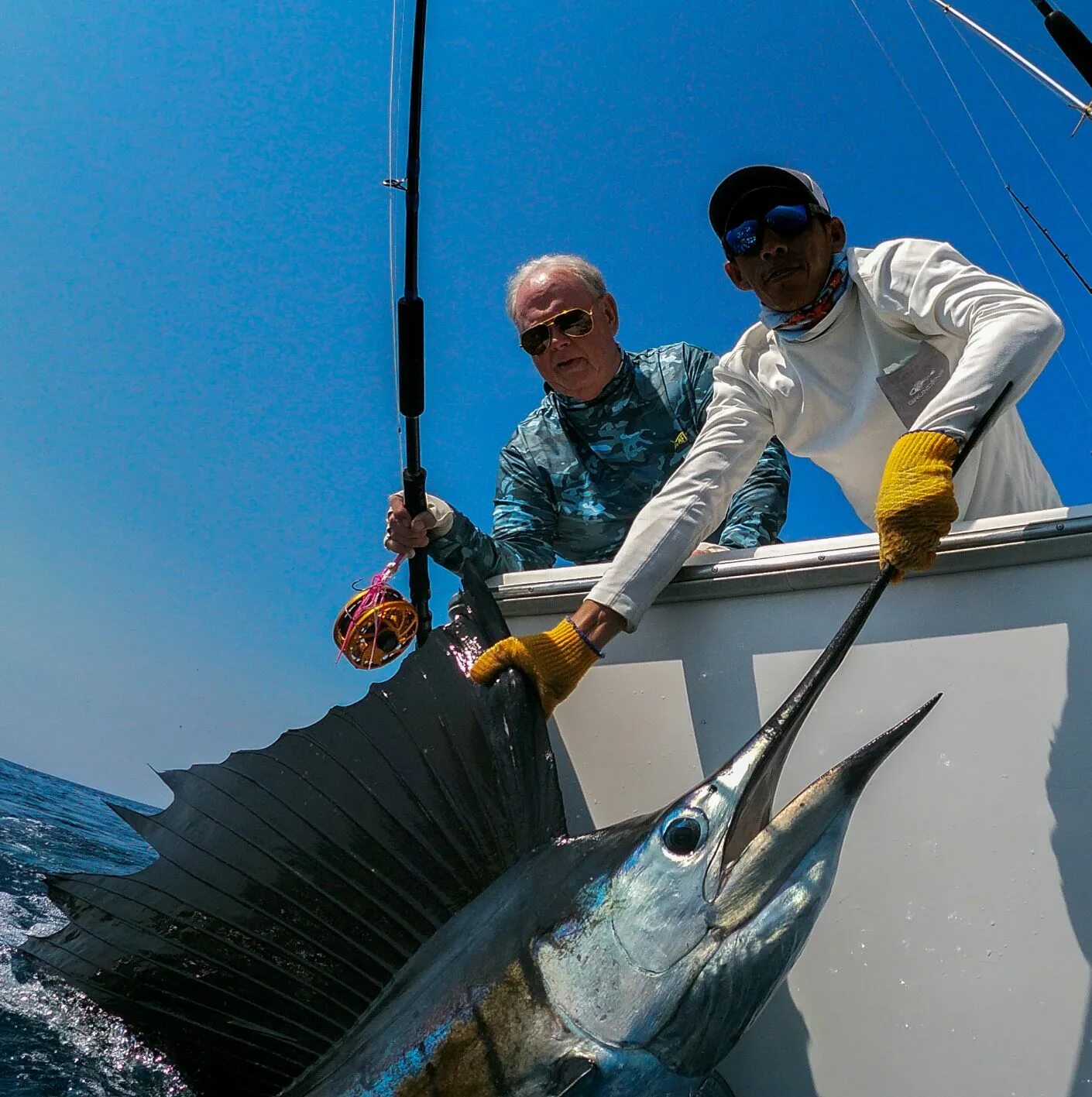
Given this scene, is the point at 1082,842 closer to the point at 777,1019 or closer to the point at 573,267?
the point at 777,1019

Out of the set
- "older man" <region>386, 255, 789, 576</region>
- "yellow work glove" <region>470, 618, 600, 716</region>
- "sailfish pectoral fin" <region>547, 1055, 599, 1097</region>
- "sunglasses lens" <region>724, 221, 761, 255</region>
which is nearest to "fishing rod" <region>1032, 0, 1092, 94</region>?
"older man" <region>386, 255, 789, 576</region>

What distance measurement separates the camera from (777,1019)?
1.33 m

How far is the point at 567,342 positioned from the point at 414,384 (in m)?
0.73

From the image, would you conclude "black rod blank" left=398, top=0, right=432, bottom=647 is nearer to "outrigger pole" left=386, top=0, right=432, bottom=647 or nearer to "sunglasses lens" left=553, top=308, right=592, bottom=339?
"outrigger pole" left=386, top=0, right=432, bottom=647

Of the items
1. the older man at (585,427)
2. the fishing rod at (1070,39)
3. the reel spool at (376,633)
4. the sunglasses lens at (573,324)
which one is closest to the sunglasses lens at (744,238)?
the older man at (585,427)

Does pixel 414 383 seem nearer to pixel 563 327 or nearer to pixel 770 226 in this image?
pixel 563 327

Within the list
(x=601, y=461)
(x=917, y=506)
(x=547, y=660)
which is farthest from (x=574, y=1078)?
(x=601, y=461)

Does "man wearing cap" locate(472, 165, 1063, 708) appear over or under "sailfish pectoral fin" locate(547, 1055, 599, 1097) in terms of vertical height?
over

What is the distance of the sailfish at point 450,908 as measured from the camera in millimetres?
1022

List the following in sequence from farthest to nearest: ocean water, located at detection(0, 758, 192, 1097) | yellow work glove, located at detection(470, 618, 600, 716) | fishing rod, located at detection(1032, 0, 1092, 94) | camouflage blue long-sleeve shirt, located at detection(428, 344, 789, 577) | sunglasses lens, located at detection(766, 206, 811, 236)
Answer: fishing rod, located at detection(1032, 0, 1092, 94)
camouflage blue long-sleeve shirt, located at detection(428, 344, 789, 577)
sunglasses lens, located at detection(766, 206, 811, 236)
yellow work glove, located at detection(470, 618, 600, 716)
ocean water, located at detection(0, 758, 192, 1097)

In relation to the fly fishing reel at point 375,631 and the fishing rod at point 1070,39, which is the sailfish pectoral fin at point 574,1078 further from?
the fishing rod at point 1070,39

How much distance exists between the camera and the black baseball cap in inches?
70.6

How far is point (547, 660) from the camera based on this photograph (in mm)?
1610

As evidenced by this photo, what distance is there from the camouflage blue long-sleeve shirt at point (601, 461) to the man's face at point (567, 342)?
0.05 m
